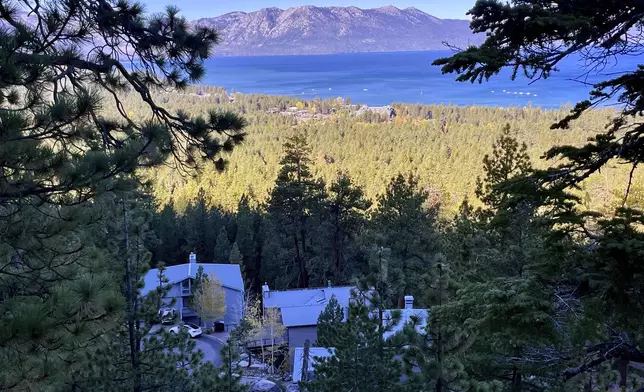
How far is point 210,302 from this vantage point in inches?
534

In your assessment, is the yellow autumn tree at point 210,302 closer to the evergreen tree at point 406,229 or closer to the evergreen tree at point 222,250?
the evergreen tree at point 406,229

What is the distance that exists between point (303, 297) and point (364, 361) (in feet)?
33.5

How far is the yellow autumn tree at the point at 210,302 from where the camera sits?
13477mm

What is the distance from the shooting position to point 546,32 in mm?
2293

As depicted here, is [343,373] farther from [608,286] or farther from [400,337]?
[608,286]

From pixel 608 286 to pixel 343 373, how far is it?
2.27 meters

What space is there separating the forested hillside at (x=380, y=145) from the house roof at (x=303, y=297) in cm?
798

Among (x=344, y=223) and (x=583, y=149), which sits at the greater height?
(x=583, y=149)

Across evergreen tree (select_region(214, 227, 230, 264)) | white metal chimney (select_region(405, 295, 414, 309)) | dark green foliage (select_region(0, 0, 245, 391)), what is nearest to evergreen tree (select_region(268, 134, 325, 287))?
evergreen tree (select_region(214, 227, 230, 264))

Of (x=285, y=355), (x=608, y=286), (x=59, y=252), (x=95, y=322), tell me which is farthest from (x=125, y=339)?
(x=285, y=355)

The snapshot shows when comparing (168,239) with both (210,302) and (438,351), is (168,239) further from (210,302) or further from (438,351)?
(438,351)

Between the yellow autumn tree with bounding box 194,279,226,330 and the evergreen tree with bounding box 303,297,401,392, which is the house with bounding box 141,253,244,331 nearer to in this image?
the yellow autumn tree with bounding box 194,279,226,330

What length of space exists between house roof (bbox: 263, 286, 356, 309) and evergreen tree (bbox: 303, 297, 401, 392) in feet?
31.0

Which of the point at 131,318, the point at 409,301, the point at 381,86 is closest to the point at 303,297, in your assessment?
the point at 409,301
